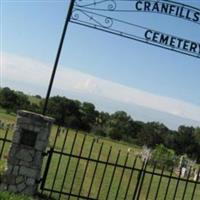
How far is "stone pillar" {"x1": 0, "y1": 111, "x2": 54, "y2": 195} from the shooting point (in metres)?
10.5

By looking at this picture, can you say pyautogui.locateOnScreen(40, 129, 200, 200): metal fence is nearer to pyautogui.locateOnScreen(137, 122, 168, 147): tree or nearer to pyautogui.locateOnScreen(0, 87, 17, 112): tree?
pyautogui.locateOnScreen(137, 122, 168, 147): tree

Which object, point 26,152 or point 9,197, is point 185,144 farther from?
point 9,197

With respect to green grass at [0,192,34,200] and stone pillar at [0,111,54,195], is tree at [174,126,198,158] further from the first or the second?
green grass at [0,192,34,200]

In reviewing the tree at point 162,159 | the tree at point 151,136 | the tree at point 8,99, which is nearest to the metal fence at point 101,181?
the tree at point 162,159

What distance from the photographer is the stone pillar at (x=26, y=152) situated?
10531 mm

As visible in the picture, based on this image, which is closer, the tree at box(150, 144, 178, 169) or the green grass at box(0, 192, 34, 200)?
the green grass at box(0, 192, 34, 200)

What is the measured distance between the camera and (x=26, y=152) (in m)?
10.6

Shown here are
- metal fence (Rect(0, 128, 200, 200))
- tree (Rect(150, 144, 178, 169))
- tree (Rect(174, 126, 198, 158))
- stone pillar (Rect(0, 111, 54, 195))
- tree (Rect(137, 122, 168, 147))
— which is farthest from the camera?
tree (Rect(137, 122, 168, 147))

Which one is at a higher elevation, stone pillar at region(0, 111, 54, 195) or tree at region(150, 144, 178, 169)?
stone pillar at region(0, 111, 54, 195)

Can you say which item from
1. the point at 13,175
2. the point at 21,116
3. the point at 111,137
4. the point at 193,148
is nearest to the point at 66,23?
the point at 21,116

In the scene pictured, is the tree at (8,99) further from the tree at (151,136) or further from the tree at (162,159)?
the tree at (162,159)

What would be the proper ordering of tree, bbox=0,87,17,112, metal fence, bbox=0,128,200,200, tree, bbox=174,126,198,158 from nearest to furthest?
metal fence, bbox=0,128,200,200, tree, bbox=174,126,198,158, tree, bbox=0,87,17,112

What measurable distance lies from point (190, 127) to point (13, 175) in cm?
7019

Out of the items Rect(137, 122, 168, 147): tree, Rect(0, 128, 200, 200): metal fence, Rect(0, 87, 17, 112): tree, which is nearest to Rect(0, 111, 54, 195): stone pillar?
Rect(0, 128, 200, 200): metal fence
